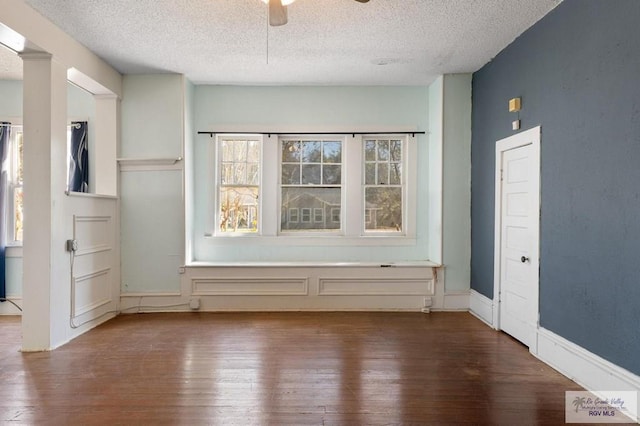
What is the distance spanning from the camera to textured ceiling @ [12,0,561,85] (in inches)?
121

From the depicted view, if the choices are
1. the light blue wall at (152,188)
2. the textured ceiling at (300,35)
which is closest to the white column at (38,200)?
the textured ceiling at (300,35)

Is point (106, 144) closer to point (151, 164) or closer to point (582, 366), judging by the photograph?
point (151, 164)

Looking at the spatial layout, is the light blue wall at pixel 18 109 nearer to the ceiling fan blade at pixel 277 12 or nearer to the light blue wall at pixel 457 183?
the ceiling fan blade at pixel 277 12

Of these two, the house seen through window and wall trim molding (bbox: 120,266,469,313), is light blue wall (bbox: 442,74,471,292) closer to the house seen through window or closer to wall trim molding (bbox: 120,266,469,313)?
Answer: wall trim molding (bbox: 120,266,469,313)

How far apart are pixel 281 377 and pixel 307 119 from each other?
3.34 metres

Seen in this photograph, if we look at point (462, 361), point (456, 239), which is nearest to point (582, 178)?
point (462, 361)

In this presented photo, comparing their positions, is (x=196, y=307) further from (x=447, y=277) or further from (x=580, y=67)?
(x=580, y=67)

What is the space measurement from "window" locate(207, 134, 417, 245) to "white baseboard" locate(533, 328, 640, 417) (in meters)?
2.20

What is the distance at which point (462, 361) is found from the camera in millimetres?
3170

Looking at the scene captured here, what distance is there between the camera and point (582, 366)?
2.71 metres

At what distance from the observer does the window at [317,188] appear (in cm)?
506

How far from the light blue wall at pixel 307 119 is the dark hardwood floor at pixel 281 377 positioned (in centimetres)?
111

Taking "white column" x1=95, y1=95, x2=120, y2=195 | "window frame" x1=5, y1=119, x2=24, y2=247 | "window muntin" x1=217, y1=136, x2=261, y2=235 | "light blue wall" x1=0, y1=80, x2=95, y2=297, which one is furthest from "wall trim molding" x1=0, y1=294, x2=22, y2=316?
"window muntin" x1=217, y1=136, x2=261, y2=235

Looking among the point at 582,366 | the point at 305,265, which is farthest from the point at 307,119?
the point at 582,366
